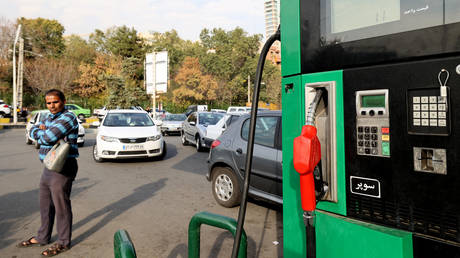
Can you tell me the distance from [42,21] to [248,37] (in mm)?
33105

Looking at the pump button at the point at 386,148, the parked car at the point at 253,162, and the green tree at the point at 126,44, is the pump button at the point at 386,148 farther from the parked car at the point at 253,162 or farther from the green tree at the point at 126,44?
the green tree at the point at 126,44

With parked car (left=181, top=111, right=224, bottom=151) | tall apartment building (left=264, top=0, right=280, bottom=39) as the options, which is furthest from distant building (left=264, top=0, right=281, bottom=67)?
parked car (left=181, top=111, right=224, bottom=151)

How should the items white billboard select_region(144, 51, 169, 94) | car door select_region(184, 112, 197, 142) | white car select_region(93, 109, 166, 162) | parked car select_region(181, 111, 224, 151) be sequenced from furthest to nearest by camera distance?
1. white billboard select_region(144, 51, 169, 94)
2. car door select_region(184, 112, 197, 142)
3. parked car select_region(181, 111, 224, 151)
4. white car select_region(93, 109, 166, 162)

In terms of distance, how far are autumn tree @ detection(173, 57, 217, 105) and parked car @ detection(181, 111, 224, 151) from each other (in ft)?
123

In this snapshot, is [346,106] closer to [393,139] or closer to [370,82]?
[370,82]

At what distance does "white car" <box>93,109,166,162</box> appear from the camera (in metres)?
10.2

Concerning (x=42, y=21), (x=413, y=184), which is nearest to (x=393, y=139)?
(x=413, y=184)

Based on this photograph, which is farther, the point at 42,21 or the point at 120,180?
the point at 42,21

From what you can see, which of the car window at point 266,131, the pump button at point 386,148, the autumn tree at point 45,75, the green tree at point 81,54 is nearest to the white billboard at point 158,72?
the car window at point 266,131

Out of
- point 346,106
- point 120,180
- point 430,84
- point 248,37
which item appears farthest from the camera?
point 248,37

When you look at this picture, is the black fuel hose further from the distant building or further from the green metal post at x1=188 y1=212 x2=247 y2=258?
the distant building

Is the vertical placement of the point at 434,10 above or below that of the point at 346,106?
above

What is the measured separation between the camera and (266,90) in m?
55.1

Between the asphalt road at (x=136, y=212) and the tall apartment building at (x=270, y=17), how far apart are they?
2.48 metres
